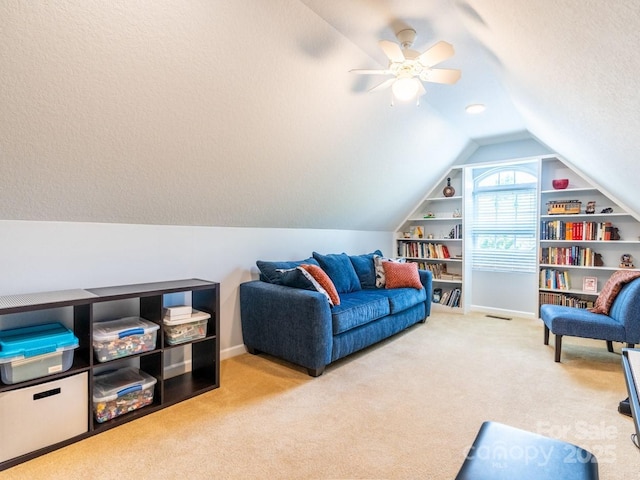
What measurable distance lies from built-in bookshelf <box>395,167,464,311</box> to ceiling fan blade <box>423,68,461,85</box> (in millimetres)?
3063

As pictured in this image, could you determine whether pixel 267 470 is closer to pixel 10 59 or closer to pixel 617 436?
pixel 617 436

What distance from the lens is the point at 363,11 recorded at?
2.06 meters

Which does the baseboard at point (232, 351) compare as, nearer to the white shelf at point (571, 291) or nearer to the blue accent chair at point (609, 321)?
the blue accent chair at point (609, 321)

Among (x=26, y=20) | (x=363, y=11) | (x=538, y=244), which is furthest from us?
(x=538, y=244)

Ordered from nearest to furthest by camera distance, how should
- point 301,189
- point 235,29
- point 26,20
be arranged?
point 26,20 < point 235,29 < point 301,189

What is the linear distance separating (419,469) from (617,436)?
1.24m

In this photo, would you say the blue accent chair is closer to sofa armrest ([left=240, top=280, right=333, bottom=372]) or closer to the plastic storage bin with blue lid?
sofa armrest ([left=240, top=280, right=333, bottom=372])

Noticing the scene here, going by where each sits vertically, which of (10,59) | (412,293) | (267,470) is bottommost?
(267,470)

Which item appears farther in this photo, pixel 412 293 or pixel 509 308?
pixel 509 308

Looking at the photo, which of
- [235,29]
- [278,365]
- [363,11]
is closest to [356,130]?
[363,11]

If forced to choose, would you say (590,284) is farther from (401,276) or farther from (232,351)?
(232,351)

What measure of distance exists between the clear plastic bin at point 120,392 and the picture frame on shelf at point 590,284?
4.84 metres

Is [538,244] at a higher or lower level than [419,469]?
higher

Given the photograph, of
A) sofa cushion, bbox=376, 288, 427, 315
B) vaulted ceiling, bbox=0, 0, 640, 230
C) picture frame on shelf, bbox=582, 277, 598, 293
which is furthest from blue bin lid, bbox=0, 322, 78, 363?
picture frame on shelf, bbox=582, 277, 598, 293
